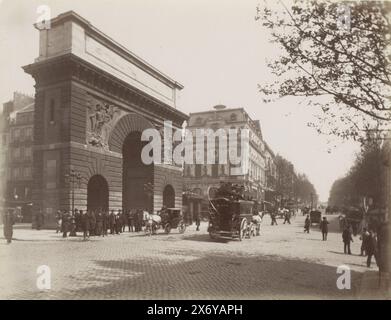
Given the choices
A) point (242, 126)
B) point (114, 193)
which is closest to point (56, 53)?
point (114, 193)

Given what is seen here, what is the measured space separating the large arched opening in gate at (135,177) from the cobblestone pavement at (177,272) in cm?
1793

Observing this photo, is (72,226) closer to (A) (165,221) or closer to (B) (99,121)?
(A) (165,221)

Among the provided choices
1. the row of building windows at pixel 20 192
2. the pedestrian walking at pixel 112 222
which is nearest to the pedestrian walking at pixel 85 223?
the pedestrian walking at pixel 112 222

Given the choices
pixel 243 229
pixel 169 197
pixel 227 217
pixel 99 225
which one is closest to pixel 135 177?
pixel 169 197

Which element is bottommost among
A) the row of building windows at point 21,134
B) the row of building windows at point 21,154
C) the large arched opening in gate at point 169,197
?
the large arched opening in gate at point 169,197

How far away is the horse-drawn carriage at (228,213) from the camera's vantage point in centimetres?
2242

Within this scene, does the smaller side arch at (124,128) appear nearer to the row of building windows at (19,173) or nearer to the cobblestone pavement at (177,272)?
the cobblestone pavement at (177,272)

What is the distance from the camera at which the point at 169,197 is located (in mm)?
41094

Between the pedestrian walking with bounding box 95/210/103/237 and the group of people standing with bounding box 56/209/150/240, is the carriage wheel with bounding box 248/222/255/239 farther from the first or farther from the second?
the pedestrian walking with bounding box 95/210/103/237

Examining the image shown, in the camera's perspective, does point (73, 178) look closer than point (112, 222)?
Yes

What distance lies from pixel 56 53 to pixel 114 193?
11131 mm

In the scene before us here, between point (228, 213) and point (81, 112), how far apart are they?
12.8m

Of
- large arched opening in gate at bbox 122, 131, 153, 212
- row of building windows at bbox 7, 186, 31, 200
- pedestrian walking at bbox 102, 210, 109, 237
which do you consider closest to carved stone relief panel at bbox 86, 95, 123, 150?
pedestrian walking at bbox 102, 210, 109, 237

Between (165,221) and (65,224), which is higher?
(65,224)
